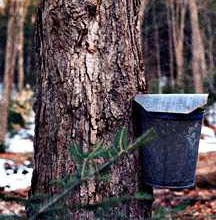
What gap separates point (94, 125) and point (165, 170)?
1.38 ft

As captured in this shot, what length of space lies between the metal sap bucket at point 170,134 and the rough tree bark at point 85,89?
0.08 meters

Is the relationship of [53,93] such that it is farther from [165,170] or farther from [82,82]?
[165,170]

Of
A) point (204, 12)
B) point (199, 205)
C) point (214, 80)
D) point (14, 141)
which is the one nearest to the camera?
point (199, 205)

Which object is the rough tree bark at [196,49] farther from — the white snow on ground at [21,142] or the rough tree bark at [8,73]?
the rough tree bark at [8,73]

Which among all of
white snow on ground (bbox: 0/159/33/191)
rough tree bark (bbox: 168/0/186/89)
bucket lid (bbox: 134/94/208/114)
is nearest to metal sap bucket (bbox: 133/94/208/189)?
bucket lid (bbox: 134/94/208/114)

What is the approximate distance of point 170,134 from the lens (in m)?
2.66

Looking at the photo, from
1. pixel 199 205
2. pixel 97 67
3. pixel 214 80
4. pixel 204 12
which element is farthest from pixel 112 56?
pixel 204 12

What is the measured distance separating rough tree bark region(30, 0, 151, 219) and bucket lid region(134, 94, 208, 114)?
143mm

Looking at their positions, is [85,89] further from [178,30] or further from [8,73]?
[178,30]

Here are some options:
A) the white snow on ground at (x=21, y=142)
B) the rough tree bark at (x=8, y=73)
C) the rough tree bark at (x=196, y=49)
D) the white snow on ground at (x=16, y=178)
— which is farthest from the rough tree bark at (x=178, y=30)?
the white snow on ground at (x=16, y=178)

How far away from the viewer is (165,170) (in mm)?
2697

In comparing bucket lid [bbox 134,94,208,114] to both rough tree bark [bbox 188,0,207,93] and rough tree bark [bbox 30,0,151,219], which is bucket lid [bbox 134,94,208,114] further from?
rough tree bark [bbox 188,0,207,93]

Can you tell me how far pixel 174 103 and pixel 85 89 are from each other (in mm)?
438

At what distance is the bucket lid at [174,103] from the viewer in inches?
103
